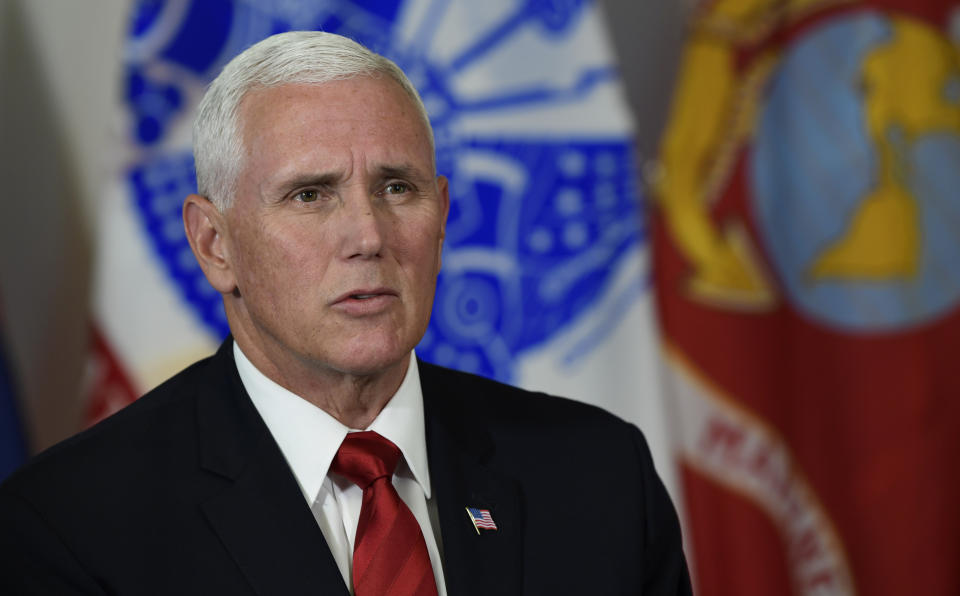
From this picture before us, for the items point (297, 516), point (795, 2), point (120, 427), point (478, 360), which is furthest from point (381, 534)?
point (795, 2)

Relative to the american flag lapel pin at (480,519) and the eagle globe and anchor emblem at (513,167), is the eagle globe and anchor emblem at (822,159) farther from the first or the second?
the american flag lapel pin at (480,519)

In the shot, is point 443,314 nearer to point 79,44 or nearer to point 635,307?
point 635,307

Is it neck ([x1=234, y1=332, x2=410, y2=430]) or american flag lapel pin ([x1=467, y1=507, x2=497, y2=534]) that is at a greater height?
neck ([x1=234, y1=332, x2=410, y2=430])

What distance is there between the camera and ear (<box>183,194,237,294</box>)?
166cm

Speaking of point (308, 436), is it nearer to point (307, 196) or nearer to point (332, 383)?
point (332, 383)

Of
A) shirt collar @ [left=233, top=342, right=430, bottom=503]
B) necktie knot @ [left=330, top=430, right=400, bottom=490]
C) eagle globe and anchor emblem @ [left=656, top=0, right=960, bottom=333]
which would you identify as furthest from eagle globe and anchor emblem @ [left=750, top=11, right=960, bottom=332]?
necktie knot @ [left=330, top=430, right=400, bottom=490]

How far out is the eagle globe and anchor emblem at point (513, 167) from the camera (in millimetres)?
3254

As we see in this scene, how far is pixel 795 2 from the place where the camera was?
3902 millimetres

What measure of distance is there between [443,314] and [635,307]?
2.03 feet

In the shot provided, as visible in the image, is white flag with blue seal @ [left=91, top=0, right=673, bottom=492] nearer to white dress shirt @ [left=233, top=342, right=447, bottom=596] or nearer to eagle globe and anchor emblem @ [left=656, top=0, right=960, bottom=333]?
eagle globe and anchor emblem @ [left=656, top=0, right=960, bottom=333]

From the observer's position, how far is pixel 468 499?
5.45 feet

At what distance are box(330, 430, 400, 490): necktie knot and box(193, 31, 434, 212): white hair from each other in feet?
1.32

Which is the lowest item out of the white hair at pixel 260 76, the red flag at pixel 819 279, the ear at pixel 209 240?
the red flag at pixel 819 279

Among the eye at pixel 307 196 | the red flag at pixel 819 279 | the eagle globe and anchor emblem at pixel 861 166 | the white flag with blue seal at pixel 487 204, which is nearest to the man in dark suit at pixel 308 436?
the eye at pixel 307 196
